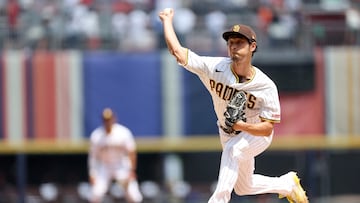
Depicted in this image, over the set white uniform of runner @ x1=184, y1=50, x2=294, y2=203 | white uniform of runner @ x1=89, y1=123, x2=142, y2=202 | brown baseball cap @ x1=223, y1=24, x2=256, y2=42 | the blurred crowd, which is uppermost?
the blurred crowd

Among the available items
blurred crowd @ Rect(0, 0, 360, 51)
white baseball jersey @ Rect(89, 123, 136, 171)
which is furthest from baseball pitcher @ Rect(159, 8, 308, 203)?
blurred crowd @ Rect(0, 0, 360, 51)

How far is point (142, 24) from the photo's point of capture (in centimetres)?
1620

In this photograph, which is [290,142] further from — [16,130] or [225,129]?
[225,129]

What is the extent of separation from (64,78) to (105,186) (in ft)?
8.83

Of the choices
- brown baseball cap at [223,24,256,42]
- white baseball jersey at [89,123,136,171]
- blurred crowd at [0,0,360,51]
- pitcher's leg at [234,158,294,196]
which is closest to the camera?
brown baseball cap at [223,24,256,42]

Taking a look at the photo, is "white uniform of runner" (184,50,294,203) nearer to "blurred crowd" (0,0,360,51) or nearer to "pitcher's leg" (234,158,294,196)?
"pitcher's leg" (234,158,294,196)

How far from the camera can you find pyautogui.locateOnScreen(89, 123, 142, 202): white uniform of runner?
45.3 feet

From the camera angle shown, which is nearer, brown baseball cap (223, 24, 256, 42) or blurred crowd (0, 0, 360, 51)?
brown baseball cap (223, 24, 256, 42)

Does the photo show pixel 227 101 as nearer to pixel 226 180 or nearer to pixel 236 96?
pixel 236 96

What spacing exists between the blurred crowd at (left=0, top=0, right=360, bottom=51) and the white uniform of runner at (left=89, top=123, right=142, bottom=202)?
2.46 metres

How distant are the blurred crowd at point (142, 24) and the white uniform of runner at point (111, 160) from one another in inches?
96.9

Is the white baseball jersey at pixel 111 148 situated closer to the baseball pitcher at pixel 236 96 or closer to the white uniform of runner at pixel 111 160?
the white uniform of runner at pixel 111 160

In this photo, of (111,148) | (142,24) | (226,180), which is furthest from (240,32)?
(142,24)

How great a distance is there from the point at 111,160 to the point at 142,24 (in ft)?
9.53
